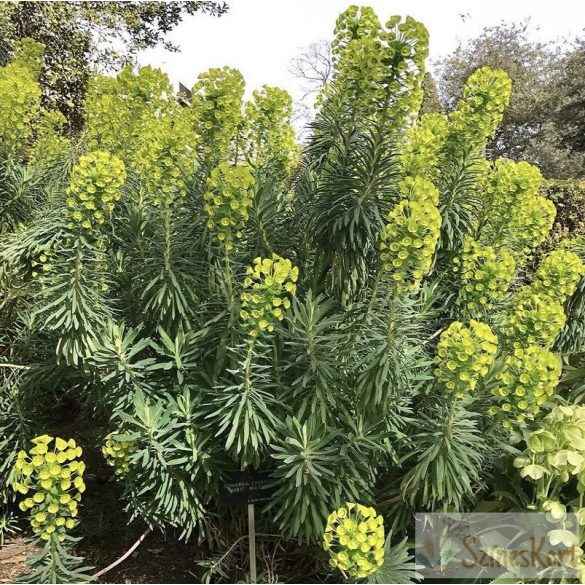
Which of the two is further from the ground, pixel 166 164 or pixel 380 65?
pixel 380 65

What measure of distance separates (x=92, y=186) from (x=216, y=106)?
0.59 meters

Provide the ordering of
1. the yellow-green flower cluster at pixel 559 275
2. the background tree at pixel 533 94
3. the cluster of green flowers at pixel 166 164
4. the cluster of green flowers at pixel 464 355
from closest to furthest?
the cluster of green flowers at pixel 464 355 → the cluster of green flowers at pixel 166 164 → the yellow-green flower cluster at pixel 559 275 → the background tree at pixel 533 94

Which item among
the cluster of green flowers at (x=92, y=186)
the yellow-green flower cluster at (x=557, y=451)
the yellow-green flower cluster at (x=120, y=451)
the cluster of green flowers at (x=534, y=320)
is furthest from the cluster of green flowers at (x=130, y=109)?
the yellow-green flower cluster at (x=557, y=451)

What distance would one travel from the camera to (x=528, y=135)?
1656cm

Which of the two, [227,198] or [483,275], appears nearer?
[227,198]

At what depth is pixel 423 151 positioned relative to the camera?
2.68 meters

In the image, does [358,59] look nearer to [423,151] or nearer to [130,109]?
[423,151]

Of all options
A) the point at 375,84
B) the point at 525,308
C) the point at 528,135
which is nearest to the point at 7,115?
the point at 375,84

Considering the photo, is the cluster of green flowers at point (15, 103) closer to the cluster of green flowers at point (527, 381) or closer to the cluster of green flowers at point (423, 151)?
the cluster of green flowers at point (423, 151)

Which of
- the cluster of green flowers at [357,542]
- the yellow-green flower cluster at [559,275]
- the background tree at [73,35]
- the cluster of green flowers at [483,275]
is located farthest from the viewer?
the background tree at [73,35]

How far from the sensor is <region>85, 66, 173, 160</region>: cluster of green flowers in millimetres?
2820

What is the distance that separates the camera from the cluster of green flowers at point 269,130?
2.85 m

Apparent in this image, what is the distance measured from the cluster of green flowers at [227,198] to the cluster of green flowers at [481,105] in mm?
1117

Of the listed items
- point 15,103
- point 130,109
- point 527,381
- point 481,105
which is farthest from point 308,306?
→ point 15,103
